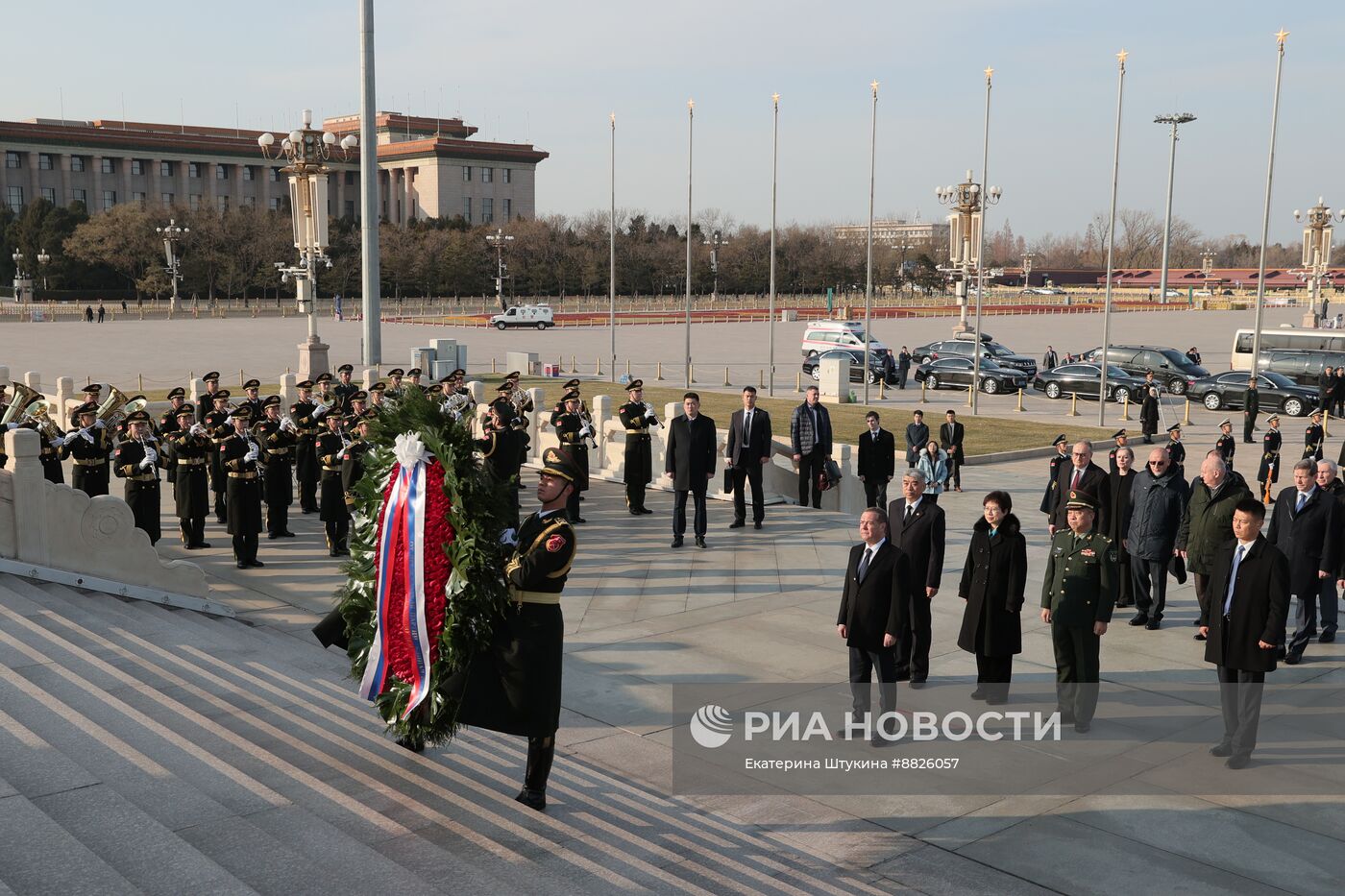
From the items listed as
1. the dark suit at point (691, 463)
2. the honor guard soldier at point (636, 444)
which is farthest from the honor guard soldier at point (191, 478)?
the dark suit at point (691, 463)

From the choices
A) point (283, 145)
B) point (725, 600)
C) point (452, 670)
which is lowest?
point (725, 600)

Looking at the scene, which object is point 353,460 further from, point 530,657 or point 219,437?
point 530,657

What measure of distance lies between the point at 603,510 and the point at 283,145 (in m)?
18.7

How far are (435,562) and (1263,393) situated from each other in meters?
32.4

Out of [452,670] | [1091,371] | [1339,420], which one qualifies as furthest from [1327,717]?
[1091,371]

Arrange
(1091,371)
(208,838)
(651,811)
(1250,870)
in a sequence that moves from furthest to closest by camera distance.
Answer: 1. (1091,371)
2. (651,811)
3. (1250,870)
4. (208,838)

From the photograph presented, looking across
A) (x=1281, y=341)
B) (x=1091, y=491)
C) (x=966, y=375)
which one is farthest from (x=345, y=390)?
(x=1281, y=341)

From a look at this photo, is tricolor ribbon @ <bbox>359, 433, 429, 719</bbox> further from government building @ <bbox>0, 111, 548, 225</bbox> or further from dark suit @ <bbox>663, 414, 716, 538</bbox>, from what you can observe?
government building @ <bbox>0, 111, 548, 225</bbox>

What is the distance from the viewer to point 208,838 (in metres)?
5.46

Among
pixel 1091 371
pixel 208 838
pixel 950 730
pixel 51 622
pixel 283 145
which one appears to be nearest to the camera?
pixel 208 838

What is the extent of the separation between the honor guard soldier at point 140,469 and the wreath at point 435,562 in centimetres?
732

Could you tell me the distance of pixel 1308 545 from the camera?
33.3ft

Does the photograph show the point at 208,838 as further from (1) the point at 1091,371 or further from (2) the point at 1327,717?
(1) the point at 1091,371

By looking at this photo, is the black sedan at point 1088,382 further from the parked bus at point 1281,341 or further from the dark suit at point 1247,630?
the dark suit at point 1247,630
